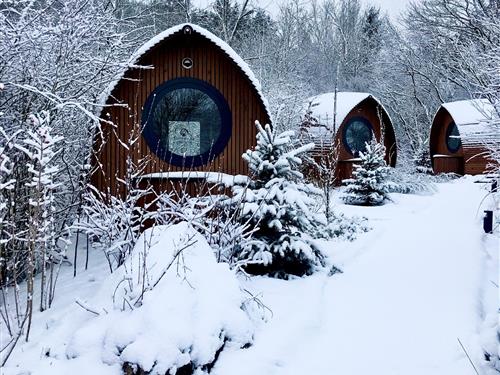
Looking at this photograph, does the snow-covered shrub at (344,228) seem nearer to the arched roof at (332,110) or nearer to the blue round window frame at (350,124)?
the arched roof at (332,110)

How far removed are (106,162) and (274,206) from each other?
11.4 feet

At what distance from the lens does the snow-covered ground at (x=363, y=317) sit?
11.9ft

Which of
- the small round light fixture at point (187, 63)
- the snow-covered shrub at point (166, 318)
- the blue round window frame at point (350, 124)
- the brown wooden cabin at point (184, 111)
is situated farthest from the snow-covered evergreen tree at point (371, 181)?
the snow-covered shrub at point (166, 318)

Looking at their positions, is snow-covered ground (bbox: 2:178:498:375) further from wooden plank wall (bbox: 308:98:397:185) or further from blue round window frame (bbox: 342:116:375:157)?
blue round window frame (bbox: 342:116:375:157)

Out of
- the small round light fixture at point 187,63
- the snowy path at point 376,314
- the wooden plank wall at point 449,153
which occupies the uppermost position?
the small round light fixture at point 187,63

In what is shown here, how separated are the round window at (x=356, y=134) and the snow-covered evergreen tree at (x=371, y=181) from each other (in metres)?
4.09

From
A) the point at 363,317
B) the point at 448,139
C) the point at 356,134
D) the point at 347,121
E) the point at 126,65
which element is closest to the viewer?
the point at 363,317

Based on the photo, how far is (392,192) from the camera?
48.4 ft

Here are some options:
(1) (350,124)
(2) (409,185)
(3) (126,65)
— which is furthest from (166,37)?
(1) (350,124)

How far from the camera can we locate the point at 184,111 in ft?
26.0

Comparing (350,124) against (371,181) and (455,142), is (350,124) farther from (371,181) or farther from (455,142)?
(455,142)

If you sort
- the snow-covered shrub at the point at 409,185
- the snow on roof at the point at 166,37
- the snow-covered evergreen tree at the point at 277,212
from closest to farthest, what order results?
the snow-covered evergreen tree at the point at 277,212, the snow on roof at the point at 166,37, the snow-covered shrub at the point at 409,185

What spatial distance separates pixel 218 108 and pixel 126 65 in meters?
2.70

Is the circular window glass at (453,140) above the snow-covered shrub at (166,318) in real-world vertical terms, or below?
above
